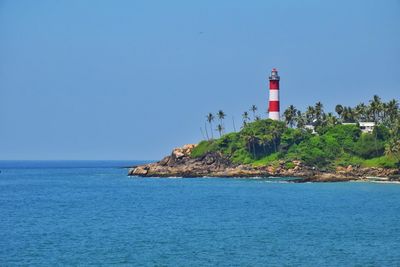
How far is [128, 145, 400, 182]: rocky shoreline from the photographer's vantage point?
125312mm

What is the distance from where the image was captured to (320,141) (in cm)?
14400

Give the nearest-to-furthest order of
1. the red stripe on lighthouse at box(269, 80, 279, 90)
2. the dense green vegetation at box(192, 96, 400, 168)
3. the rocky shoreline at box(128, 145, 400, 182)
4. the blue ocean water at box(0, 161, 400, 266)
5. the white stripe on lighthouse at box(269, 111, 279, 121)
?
the blue ocean water at box(0, 161, 400, 266) → the rocky shoreline at box(128, 145, 400, 182) → the dense green vegetation at box(192, 96, 400, 168) → the red stripe on lighthouse at box(269, 80, 279, 90) → the white stripe on lighthouse at box(269, 111, 279, 121)

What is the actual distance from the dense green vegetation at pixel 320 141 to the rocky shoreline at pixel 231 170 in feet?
5.41

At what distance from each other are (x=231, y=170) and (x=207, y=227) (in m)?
79.1

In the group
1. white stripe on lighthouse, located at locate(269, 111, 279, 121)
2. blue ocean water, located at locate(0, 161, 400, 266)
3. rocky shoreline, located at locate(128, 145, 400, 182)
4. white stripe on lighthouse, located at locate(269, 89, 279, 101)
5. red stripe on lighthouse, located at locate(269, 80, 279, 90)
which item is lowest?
blue ocean water, located at locate(0, 161, 400, 266)

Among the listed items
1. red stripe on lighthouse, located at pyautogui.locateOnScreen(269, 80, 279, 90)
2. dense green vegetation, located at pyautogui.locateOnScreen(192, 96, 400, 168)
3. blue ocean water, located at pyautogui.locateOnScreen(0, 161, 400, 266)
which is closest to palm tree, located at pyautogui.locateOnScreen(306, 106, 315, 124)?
dense green vegetation, located at pyautogui.locateOnScreen(192, 96, 400, 168)

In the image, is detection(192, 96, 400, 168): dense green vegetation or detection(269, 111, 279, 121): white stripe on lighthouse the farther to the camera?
detection(269, 111, 279, 121): white stripe on lighthouse

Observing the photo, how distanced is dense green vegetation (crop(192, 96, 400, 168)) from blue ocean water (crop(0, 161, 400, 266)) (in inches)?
1170

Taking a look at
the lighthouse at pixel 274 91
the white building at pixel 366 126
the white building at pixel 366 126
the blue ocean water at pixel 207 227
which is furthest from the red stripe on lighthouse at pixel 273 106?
the blue ocean water at pixel 207 227

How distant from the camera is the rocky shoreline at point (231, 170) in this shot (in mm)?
125312

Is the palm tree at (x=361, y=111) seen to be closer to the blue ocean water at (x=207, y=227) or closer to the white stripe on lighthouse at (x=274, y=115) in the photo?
the white stripe on lighthouse at (x=274, y=115)

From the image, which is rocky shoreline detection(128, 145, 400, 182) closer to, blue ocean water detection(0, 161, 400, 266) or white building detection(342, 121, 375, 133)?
blue ocean water detection(0, 161, 400, 266)

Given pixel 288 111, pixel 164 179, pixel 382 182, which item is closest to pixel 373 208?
pixel 382 182

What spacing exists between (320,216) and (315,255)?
76.8 ft
